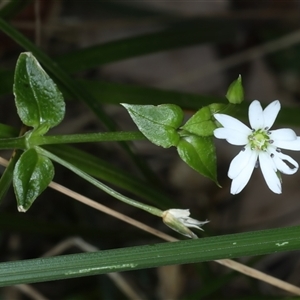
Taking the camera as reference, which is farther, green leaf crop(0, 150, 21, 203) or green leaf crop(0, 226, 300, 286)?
green leaf crop(0, 150, 21, 203)

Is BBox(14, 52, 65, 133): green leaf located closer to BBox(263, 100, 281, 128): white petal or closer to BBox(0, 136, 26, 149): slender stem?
BBox(0, 136, 26, 149): slender stem

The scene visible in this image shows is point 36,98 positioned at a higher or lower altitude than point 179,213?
higher

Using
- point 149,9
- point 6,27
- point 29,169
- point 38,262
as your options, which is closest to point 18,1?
point 6,27

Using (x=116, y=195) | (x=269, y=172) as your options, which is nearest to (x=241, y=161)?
(x=269, y=172)

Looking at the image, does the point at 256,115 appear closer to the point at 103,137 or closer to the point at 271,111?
the point at 271,111

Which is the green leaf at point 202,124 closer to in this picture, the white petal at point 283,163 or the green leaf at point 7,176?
the white petal at point 283,163

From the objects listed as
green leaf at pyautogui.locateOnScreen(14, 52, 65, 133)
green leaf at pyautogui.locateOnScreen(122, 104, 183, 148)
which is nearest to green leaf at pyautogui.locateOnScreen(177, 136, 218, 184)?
green leaf at pyautogui.locateOnScreen(122, 104, 183, 148)
